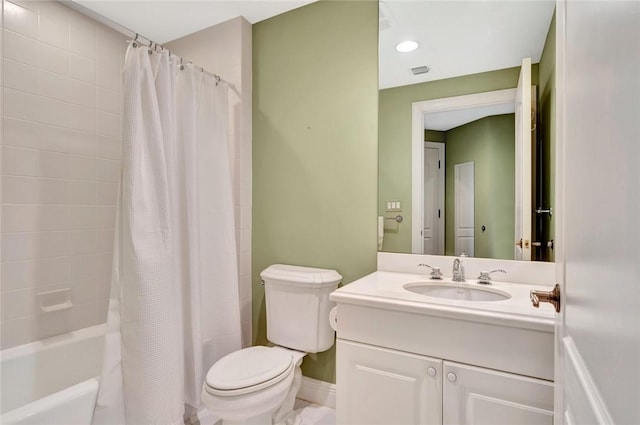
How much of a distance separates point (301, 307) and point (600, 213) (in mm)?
1504

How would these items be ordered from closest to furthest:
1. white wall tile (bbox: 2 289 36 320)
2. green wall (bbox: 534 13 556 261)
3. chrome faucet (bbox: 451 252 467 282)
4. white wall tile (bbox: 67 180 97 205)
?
green wall (bbox: 534 13 556 261) → chrome faucet (bbox: 451 252 467 282) → white wall tile (bbox: 2 289 36 320) → white wall tile (bbox: 67 180 97 205)

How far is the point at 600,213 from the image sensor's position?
1.64ft

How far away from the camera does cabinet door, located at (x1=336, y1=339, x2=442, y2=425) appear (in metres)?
1.23

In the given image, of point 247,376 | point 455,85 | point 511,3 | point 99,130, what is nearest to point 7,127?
point 99,130

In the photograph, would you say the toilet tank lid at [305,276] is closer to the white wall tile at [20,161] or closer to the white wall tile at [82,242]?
the white wall tile at [82,242]

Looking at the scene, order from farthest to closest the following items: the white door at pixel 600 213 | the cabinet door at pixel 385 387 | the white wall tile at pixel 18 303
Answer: the white wall tile at pixel 18 303
the cabinet door at pixel 385 387
the white door at pixel 600 213

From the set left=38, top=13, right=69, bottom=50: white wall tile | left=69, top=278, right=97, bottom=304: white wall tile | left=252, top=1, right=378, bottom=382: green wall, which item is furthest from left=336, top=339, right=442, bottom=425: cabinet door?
left=38, top=13, right=69, bottom=50: white wall tile

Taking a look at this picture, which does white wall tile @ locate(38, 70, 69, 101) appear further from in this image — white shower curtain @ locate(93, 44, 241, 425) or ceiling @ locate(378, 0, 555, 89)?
ceiling @ locate(378, 0, 555, 89)

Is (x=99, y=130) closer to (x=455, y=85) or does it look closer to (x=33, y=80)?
(x=33, y=80)

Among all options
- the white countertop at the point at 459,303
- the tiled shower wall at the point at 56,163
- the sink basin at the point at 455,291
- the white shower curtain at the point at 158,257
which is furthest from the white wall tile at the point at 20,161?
the sink basin at the point at 455,291

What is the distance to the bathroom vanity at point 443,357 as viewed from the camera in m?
1.08

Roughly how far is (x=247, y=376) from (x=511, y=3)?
2.02 metres

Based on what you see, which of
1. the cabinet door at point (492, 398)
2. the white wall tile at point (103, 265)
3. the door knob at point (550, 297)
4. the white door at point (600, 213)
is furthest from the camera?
the white wall tile at point (103, 265)

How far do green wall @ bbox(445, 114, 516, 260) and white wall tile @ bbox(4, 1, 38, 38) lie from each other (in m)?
2.26
